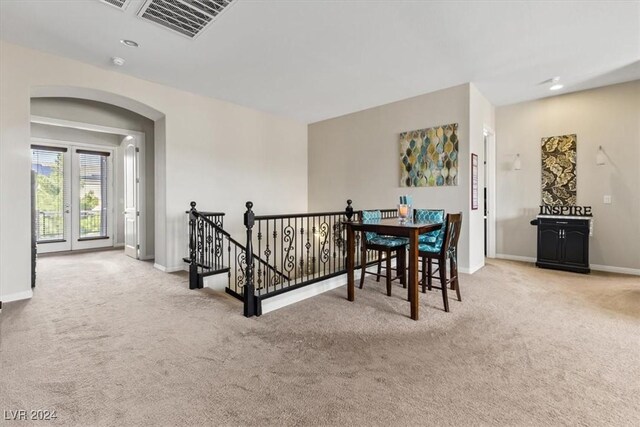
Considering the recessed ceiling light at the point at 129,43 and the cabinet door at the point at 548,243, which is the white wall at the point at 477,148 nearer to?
the cabinet door at the point at 548,243

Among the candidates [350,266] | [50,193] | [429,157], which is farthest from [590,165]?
[50,193]

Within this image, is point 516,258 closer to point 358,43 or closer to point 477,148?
point 477,148

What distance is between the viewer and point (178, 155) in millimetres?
4895

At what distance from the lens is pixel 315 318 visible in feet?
9.59

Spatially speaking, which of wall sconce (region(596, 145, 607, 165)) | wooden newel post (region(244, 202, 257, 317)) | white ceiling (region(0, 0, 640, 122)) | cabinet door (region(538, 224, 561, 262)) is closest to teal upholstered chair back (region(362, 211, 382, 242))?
wooden newel post (region(244, 202, 257, 317))

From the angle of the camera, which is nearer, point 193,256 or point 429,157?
point 193,256

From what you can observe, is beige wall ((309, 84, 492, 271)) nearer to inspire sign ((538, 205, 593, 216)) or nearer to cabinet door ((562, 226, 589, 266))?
cabinet door ((562, 226, 589, 266))

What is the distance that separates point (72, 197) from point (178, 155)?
150 inches

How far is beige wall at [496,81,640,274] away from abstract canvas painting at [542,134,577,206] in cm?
9

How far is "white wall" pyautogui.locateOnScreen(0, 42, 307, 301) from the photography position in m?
3.39

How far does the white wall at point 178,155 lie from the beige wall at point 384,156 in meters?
0.64

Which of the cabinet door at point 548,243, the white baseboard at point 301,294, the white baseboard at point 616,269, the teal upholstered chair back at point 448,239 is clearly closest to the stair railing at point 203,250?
the white baseboard at point 301,294

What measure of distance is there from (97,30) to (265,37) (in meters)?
1.77

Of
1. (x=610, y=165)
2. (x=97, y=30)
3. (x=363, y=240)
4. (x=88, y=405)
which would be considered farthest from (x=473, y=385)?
(x=610, y=165)
